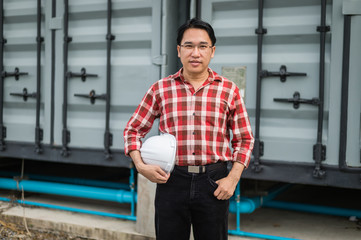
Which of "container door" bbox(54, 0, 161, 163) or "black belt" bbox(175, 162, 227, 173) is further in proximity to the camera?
"container door" bbox(54, 0, 161, 163)

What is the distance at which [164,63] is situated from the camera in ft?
13.5

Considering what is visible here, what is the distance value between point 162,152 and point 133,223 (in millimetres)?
2397

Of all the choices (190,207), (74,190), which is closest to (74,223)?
(74,190)

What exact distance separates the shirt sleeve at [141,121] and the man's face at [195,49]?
11.8 inches

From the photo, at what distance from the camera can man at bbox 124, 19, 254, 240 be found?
95.3 inches

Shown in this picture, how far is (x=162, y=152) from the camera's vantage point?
93.1 inches

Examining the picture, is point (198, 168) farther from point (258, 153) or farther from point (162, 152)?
point (258, 153)

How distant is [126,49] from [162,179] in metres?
2.32

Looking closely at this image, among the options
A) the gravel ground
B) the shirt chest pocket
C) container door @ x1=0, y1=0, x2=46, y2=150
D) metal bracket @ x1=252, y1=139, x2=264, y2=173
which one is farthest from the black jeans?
container door @ x1=0, y1=0, x2=46, y2=150

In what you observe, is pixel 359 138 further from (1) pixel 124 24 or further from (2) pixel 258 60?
(1) pixel 124 24

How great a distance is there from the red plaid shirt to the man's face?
4.7 inches

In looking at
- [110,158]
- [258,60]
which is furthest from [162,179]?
[110,158]

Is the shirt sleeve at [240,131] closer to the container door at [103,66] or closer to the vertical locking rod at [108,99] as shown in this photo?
the container door at [103,66]

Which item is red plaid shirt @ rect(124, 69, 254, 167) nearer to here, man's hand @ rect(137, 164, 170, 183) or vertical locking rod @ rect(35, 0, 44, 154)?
man's hand @ rect(137, 164, 170, 183)
